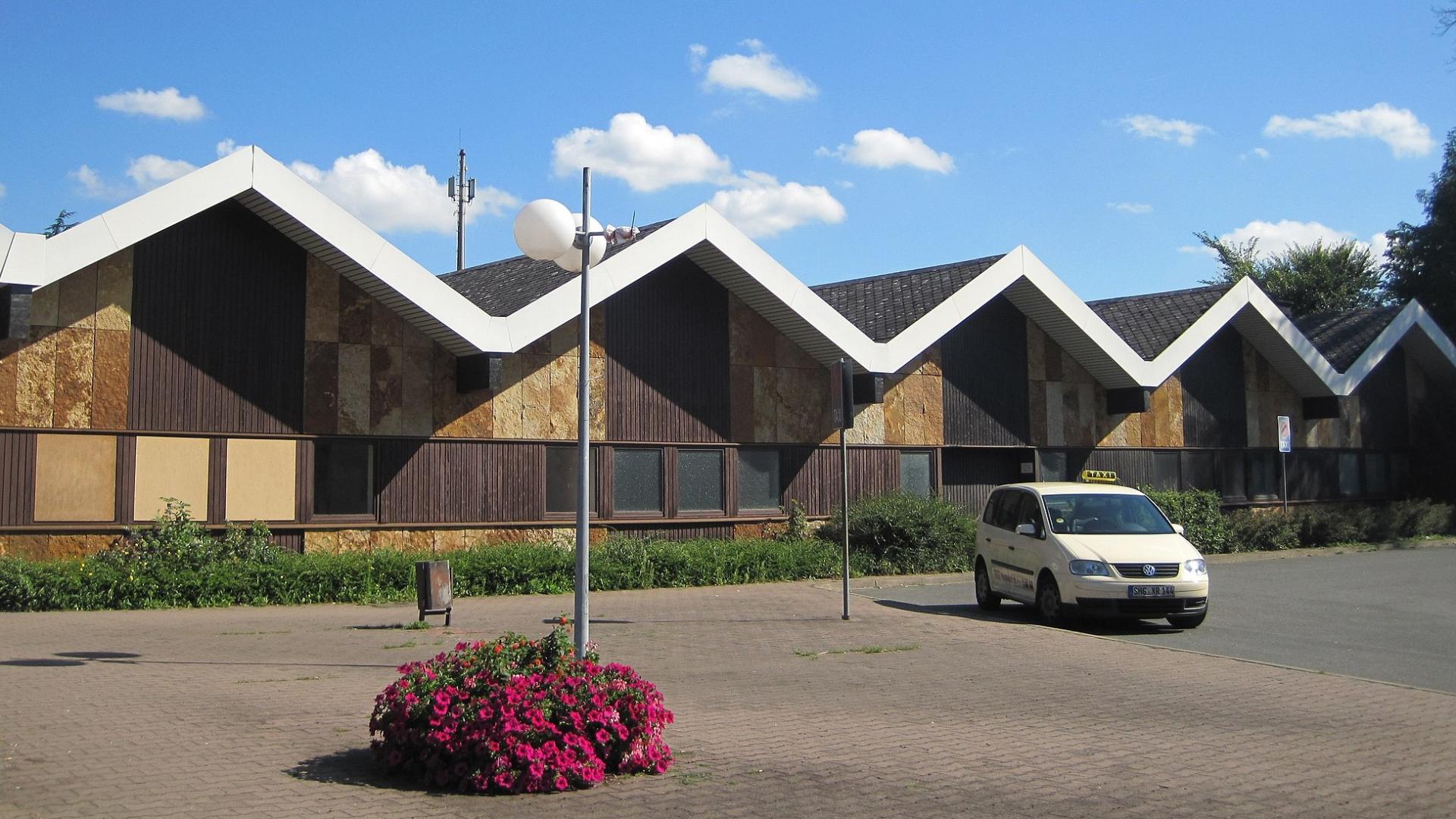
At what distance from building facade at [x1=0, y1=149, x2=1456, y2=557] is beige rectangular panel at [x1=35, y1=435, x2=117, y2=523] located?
0.03 meters

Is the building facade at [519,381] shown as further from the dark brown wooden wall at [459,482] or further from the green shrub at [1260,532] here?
the green shrub at [1260,532]

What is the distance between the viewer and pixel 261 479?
18281mm


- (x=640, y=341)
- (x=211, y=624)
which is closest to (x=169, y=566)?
(x=211, y=624)

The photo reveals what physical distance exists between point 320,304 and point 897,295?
12475 millimetres

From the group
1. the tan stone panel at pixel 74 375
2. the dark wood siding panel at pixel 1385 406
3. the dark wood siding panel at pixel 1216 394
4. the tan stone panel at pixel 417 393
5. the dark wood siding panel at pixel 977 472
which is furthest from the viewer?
the dark wood siding panel at pixel 1385 406

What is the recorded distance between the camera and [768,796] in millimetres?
7020

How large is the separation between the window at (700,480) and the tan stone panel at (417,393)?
462 centimetres

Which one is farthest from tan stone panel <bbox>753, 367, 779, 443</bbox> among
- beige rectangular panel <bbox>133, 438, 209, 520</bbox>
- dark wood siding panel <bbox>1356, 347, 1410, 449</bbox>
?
dark wood siding panel <bbox>1356, 347, 1410, 449</bbox>

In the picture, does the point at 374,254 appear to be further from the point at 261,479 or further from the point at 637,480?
the point at 637,480

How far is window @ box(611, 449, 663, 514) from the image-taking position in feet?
70.8

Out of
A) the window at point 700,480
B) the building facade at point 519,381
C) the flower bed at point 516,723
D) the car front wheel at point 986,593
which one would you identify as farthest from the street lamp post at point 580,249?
the window at point 700,480

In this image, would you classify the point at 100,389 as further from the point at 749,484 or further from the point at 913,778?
the point at 913,778

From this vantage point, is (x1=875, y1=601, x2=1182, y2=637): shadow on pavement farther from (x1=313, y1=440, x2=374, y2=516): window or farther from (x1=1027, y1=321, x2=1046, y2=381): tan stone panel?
(x1=1027, y1=321, x2=1046, y2=381): tan stone panel

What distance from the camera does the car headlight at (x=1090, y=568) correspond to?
14.5 meters
